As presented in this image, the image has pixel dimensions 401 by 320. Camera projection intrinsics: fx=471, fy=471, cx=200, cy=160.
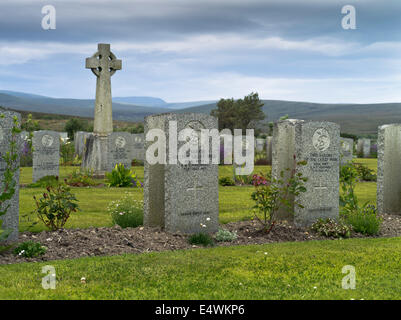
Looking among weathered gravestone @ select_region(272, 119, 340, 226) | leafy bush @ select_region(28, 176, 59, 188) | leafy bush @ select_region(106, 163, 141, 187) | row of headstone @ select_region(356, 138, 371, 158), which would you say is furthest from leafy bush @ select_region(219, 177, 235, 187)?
row of headstone @ select_region(356, 138, 371, 158)

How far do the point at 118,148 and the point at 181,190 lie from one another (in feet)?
37.6

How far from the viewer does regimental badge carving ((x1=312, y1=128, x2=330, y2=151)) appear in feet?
30.5

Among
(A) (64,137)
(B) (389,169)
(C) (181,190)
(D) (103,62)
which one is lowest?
(C) (181,190)

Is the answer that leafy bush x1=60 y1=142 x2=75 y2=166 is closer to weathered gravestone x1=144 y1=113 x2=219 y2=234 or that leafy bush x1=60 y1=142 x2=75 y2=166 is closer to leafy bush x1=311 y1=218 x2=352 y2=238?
weathered gravestone x1=144 y1=113 x2=219 y2=234

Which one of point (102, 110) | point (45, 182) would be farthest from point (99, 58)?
point (45, 182)

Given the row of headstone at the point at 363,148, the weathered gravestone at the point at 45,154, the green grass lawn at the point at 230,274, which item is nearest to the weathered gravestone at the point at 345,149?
the row of headstone at the point at 363,148

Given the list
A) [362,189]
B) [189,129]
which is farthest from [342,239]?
[362,189]

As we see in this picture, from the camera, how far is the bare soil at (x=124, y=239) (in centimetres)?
690

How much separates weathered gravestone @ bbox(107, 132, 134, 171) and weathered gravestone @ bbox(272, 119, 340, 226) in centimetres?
1030

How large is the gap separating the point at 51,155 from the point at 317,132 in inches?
415

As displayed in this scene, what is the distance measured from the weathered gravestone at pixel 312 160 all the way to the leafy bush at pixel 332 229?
368mm

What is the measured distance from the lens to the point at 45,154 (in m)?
16.5

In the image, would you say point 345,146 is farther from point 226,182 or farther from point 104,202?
point 104,202

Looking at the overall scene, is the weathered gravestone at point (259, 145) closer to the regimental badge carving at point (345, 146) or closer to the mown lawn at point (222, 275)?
the regimental badge carving at point (345, 146)
